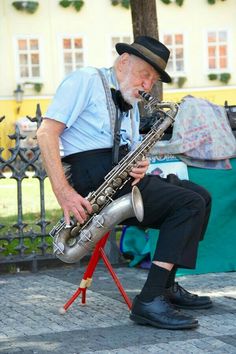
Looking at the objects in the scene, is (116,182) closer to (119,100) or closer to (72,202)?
(72,202)

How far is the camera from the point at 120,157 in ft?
16.0

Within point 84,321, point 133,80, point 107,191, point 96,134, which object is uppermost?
point 133,80

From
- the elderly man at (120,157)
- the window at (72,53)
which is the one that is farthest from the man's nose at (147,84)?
the window at (72,53)

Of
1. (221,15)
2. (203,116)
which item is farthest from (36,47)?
(203,116)

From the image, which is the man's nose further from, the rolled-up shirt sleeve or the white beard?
the rolled-up shirt sleeve

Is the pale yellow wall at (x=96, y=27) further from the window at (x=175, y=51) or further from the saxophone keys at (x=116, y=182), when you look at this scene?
the saxophone keys at (x=116, y=182)

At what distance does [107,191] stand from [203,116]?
1.74 m

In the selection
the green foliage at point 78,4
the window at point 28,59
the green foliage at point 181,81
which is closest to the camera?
the green foliage at point 78,4

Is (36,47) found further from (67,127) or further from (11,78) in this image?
(67,127)

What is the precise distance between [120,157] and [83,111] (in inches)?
14.0

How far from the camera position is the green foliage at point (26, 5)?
25938mm

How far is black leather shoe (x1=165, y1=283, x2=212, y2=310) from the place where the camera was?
5.20 m

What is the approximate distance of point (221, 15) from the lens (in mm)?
28438

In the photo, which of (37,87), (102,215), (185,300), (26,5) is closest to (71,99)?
(102,215)
